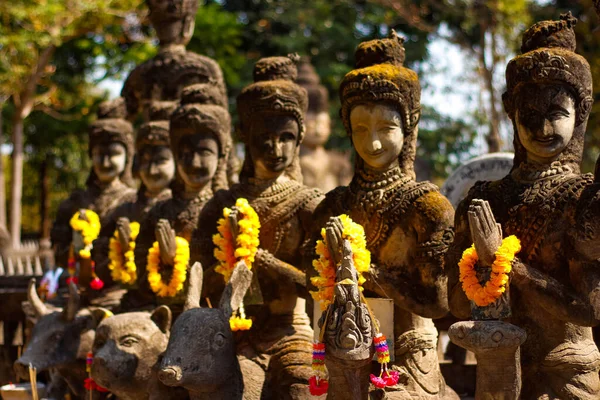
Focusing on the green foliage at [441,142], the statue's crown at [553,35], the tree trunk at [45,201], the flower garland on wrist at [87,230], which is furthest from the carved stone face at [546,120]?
the tree trunk at [45,201]

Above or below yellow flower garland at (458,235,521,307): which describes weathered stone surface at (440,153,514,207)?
above

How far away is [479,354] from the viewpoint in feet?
17.7

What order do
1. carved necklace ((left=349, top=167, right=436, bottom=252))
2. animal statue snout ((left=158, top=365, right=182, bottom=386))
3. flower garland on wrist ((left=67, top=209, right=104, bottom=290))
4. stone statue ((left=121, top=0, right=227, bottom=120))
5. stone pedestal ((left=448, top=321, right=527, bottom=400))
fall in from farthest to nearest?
1. stone statue ((left=121, top=0, right=227, bottom=120))
2. flower garland on wrist ((left=67, top=209, right=104, bottom=290))
3. carved necklace ((left=349, top=167, right=436, bottom=252))
4. animal statue snout ((left=158, top=365, right=182, bottom=386))
5. stone pedestal ((left=448, top=321, right=527, bottom=400))

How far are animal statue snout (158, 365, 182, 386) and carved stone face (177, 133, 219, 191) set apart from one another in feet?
8.25

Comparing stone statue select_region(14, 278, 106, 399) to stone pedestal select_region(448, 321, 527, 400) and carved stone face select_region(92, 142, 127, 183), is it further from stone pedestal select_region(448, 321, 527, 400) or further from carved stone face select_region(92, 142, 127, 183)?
stone pedestal select_region(448, 321, 527, 400)

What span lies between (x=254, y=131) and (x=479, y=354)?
2.82 metres

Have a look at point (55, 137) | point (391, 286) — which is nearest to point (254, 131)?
point (391, 286)

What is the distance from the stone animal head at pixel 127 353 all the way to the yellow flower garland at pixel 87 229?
3.01 m

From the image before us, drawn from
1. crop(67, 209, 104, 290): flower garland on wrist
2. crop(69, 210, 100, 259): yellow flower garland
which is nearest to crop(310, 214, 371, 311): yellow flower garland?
crop(67, 209, 104, 290): flower garland on wrist

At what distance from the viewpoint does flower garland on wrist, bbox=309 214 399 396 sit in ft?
18.8

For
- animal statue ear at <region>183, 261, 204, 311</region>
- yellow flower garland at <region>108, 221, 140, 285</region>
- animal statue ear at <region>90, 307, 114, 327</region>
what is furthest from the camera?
yellow flower garland at <region>108, 221, 140, 285</region>

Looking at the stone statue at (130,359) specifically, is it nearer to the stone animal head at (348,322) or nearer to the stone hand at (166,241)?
the stone hand at (166,241)

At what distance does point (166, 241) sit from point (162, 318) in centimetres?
60

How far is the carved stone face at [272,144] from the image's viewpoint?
7445 mm
